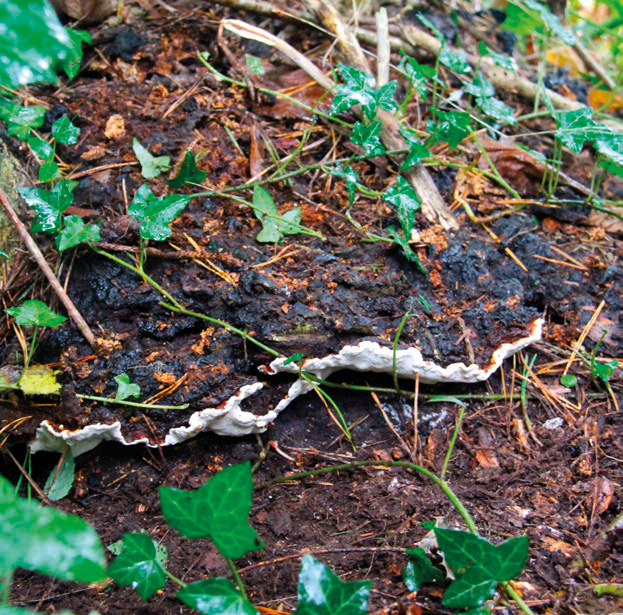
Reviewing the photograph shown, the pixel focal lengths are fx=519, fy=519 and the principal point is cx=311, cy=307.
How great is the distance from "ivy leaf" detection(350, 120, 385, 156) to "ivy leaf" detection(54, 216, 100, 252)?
1.41 meters

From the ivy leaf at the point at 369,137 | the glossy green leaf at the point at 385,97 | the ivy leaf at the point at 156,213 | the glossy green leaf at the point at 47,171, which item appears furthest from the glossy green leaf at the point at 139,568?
the glossy green leaf at the point at 385,97

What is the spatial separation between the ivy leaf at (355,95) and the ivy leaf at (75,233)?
4.52ft

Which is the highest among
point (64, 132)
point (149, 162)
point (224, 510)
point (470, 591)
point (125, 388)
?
point (64, 132)

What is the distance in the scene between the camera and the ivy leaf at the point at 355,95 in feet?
9.11

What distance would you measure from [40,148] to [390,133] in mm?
1955

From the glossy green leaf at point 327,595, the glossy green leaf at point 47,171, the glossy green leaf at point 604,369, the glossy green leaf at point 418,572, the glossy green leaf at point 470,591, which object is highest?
the glossy green leaf at point 47,171

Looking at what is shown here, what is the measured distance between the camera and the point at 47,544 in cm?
114

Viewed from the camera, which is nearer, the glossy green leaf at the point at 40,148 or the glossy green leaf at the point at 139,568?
the glossy green leaf at the point at 139,568

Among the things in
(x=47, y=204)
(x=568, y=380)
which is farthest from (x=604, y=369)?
(x=47, y=204)

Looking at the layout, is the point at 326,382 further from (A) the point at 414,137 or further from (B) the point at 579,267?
(B) the point at 579,267

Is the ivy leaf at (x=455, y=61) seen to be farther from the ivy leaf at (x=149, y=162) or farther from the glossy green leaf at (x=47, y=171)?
the glossy green leaf at (x=47, y=171)

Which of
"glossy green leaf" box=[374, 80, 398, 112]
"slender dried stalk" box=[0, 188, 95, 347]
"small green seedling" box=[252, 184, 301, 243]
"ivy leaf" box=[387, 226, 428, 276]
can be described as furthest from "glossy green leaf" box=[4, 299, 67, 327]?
"glossy green leaf" box=[374, 80, 398, 112]

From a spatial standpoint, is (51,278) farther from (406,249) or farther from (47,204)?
(406,249)

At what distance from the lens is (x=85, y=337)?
248cm
